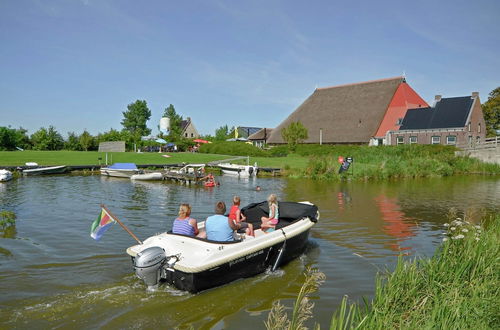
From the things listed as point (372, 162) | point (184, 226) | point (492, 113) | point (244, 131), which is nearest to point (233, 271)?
point (184, 226)

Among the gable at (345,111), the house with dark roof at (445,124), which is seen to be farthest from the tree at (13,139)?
the house with dark roof at (445,124)

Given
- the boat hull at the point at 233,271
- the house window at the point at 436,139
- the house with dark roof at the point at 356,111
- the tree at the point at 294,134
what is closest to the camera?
the boat hull at the point at 233,271

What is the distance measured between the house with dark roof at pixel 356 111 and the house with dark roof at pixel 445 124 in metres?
2.01

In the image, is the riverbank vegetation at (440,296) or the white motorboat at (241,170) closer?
the riverbank vegetation at (440,296)

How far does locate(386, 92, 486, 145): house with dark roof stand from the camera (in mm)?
47500

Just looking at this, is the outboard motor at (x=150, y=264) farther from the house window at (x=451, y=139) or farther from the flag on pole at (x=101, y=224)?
the house window at (x=451, y=139)

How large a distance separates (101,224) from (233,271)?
9.91 ft

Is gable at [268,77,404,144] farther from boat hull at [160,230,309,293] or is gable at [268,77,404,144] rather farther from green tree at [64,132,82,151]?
boat hull at [160,230,309,293]

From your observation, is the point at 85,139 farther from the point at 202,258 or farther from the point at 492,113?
the point at 492,113

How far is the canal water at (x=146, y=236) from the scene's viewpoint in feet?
23.7

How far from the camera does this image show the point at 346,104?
61.6 metres

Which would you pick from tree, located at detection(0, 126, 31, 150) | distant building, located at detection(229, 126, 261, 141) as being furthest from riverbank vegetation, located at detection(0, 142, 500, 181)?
distant building, located at detection(229, 126, 261, 141)

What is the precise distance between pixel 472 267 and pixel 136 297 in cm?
637

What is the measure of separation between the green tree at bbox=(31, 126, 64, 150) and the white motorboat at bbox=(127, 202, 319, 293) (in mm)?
54373
